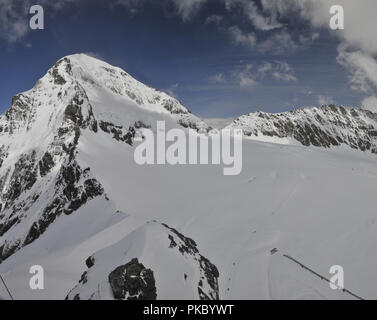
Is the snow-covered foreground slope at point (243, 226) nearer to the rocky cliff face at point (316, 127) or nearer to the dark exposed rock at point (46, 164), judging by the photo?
the dark exposed rock at point (46, 164)

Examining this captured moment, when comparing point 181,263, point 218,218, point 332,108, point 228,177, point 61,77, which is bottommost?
point 181,263

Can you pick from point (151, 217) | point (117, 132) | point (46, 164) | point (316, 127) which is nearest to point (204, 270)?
point (151, 217)

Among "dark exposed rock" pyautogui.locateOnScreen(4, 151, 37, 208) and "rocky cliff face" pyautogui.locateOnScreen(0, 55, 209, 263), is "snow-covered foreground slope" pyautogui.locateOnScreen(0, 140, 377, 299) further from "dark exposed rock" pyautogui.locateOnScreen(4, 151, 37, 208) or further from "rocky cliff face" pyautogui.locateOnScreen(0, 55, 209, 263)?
"dark exposed rock" pyautogui.locateOnScreen(4, 151, 37, 208)

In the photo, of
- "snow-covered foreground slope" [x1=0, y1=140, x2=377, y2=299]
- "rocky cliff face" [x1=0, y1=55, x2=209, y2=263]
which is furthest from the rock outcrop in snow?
"rocky cliff face" [x1=0, y1=55, x2=209, y2=263]

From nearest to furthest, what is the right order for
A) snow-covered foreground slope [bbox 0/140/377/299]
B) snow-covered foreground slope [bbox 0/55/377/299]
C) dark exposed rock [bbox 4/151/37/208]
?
snow-covered foreground slope [bbox 0/55/377/299], snow-covered foreground slope [bbox 0/140/377/299], dark exposed rock [bbox 4/151/37/208]
